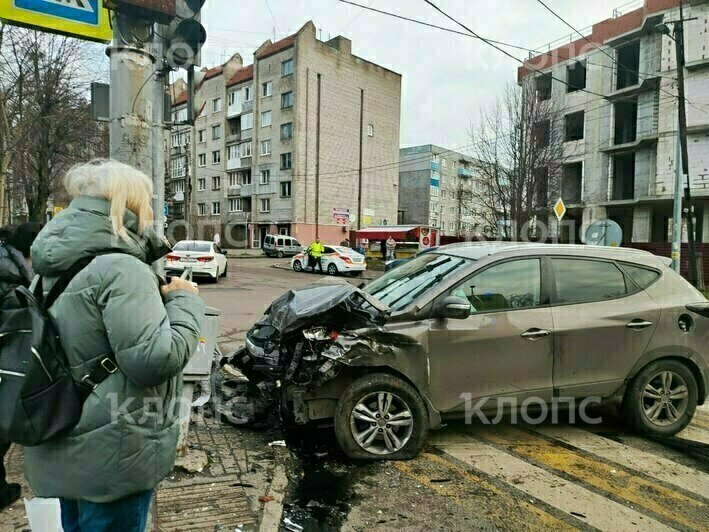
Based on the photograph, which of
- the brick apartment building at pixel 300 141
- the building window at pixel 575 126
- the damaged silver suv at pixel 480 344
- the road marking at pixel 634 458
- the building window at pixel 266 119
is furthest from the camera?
the building window at pixel 266 119

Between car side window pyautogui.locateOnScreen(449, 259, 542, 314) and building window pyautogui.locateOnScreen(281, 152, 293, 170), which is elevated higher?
building window pyautogui.locateOnScreen(281, 152, 293, 170)

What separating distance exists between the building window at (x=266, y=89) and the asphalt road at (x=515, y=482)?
1826 inches

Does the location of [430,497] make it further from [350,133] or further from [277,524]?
[350,133]

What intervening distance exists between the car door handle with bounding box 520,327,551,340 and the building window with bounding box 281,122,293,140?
4273cm

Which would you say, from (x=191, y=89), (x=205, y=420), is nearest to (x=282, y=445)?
(x=205, y=420)

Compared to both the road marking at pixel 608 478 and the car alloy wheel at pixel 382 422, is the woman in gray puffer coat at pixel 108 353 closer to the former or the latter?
the car alloy wheel at pixel 382 422

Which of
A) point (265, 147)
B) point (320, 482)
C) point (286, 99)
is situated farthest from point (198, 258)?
point (265, 147)

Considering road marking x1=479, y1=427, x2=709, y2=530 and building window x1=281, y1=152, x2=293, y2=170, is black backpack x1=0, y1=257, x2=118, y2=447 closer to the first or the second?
road marking x1=479, y1=427, x2=709, y2=530

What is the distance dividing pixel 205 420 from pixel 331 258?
67.2ft

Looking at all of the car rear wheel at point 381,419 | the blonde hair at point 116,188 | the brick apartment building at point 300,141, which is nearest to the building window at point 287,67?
the brick apartment building at point 300,141

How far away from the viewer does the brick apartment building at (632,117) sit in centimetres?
2812

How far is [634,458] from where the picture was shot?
13.5 ft

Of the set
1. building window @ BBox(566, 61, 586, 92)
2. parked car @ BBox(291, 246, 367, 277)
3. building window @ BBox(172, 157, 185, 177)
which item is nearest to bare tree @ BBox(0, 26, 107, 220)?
parked car @ BBox(291, 246, 367, 277)

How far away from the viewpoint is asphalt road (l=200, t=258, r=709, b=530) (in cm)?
319
